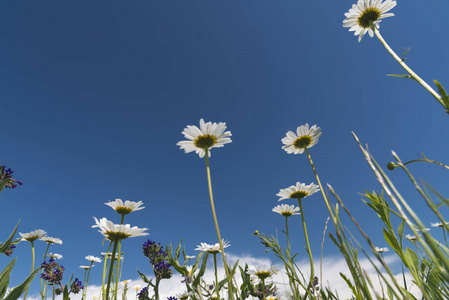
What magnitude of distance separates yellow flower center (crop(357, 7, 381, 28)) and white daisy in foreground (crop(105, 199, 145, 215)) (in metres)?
2.72

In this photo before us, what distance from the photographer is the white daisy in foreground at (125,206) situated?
2119 millimetres

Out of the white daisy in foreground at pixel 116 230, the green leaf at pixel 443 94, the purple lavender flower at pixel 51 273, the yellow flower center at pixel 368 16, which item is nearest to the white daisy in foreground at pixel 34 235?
the purple lavender flower at pixel 51 273

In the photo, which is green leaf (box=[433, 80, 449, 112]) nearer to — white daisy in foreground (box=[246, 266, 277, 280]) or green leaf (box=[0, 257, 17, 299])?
green leaf (box=[0, 257, 17, 299])

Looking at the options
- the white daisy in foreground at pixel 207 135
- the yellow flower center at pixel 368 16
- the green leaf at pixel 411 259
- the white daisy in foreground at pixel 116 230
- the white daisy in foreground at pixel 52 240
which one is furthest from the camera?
the white daisy in foreground at pixel 52 240

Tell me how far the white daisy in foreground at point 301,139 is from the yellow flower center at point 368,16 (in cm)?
122

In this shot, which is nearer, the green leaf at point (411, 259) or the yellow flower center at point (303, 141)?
the green leaf at point (411, 259)

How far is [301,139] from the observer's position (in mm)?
2340

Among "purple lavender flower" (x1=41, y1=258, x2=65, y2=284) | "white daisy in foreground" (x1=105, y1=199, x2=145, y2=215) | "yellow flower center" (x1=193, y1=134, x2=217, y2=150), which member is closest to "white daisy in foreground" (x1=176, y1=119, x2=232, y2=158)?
"yellow flower center" (x1=193, y1=134, x2=217, y2=150)

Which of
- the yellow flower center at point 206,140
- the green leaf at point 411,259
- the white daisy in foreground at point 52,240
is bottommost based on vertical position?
the green leaf at point 411,259

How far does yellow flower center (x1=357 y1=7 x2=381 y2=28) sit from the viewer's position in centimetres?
243

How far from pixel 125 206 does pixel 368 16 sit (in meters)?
2.88

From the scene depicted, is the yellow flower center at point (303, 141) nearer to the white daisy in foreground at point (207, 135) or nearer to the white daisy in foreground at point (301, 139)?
the white daisy in foreground at point (301, 139)

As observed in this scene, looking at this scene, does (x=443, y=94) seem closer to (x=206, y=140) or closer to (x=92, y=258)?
(x=206, y=140)

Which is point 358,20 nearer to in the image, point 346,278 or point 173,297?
point 346,278
